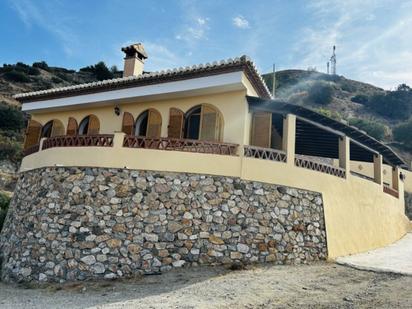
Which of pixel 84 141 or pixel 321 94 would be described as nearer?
pixel 84 141

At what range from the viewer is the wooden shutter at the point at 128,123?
12734 millimetres

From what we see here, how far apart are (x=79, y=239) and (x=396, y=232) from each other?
564 inches

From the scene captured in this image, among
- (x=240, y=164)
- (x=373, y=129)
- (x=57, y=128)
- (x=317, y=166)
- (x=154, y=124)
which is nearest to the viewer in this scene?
(x=240, y=164)

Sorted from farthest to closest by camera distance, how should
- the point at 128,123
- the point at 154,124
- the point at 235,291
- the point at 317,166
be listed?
the point at 128,123 < the point at 154,124 < the point at 317,166 < the point at 235,291

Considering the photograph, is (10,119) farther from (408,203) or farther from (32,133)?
(408,203)

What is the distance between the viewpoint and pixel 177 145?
1037 cm

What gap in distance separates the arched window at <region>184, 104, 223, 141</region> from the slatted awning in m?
1.25

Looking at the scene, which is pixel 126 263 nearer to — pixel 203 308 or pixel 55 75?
pixel 203 308

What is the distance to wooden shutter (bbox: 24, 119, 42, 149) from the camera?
48.8 feet

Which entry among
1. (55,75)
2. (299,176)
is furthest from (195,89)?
(55,75)

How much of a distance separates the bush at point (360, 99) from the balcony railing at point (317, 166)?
45.6 metres

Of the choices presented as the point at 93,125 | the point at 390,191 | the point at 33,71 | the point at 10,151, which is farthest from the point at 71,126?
the point at 33,71

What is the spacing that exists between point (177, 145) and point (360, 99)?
164 feet

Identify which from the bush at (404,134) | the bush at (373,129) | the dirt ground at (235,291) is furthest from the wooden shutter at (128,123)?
the bush at (404,134)
